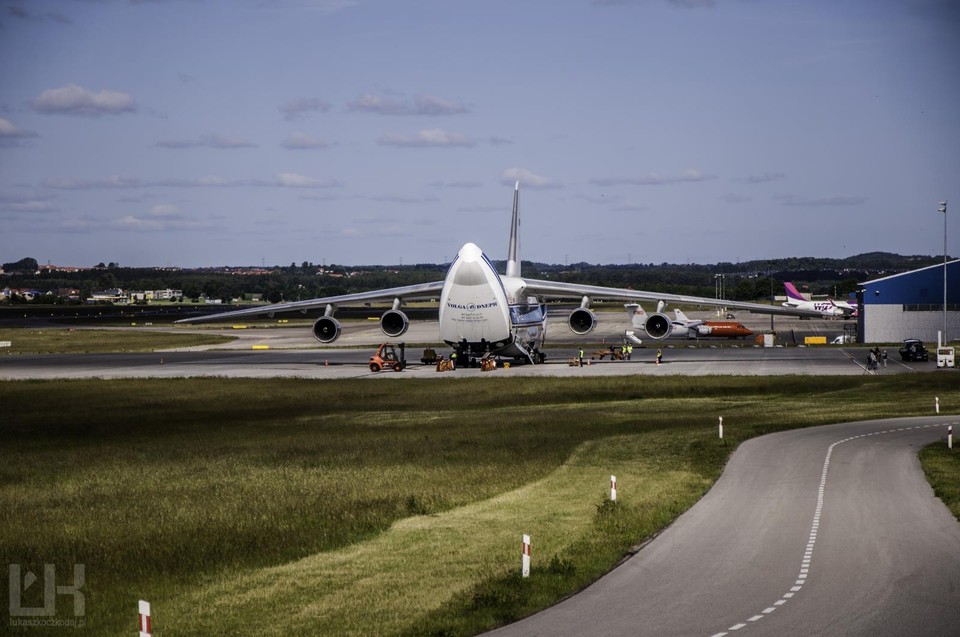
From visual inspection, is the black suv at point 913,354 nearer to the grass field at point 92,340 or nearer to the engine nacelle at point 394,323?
the engine nacelle at point 394,323

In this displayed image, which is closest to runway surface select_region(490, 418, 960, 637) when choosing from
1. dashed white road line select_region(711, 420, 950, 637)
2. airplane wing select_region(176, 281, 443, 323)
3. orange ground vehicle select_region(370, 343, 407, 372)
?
dashed white road line select_region(711, 420, 950, 637)

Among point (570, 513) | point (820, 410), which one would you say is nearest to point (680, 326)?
point (820, 410)

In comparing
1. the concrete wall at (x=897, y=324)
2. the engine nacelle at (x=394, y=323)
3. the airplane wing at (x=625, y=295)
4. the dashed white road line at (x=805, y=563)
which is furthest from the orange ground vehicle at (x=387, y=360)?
the concrete wall at (x=897, y=324)

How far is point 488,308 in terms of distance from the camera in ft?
186

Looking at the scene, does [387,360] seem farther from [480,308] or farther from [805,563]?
[805,563]

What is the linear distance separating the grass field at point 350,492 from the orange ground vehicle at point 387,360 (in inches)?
527

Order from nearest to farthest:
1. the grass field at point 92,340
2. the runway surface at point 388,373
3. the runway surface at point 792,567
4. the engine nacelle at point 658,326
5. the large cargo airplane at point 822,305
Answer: the runway surface at point 792,567 → the engine nacelle at point 658,326 → the runway surface at point 388,373 → the grass field at point 92,340 → the large cargo airplane at point 822,305

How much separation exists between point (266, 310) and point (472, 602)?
4716 cm

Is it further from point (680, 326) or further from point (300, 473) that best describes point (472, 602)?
point (680, 326)

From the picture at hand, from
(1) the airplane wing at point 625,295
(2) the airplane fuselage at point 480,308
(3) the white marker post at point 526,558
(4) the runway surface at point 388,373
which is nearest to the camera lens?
(3) the white marker post at point 526,558

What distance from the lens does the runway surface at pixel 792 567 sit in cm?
1535

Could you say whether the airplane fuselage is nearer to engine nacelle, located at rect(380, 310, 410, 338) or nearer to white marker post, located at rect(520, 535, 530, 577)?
engine nacelle, located at rect(380, 310, 410, 338)

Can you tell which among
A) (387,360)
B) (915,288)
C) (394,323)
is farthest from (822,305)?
(394,323)

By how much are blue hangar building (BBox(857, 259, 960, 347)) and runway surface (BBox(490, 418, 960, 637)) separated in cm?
6451
